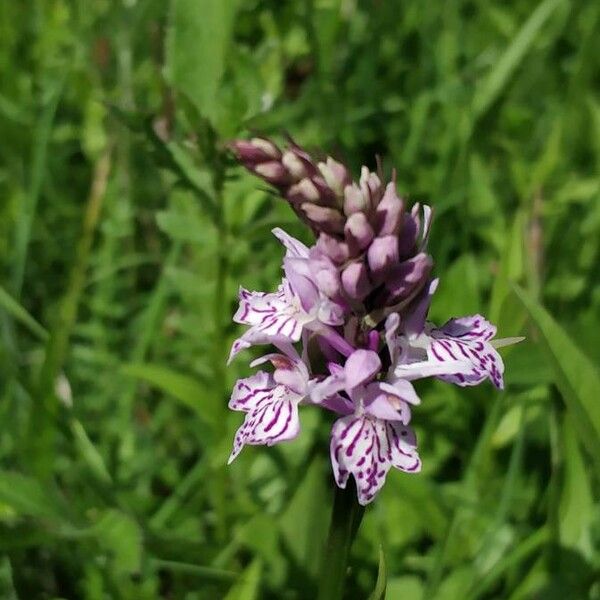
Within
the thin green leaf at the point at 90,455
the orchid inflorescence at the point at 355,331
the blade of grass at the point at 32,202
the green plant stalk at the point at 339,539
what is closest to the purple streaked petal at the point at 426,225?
the orchid inflorescence at the point at 355,331

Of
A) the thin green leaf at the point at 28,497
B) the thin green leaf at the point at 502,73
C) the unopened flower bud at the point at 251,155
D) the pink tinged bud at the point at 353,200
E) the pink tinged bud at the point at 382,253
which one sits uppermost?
the thin green leaf at the point at 502,73

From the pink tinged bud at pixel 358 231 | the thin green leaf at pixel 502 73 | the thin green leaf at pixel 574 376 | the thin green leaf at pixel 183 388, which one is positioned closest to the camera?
the pink tinged bud at pixel 358 231

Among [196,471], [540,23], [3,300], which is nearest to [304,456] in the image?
[196,471]

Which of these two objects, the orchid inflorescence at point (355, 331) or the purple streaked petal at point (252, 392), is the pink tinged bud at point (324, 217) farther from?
the purple streaked petal at point (252, 392)

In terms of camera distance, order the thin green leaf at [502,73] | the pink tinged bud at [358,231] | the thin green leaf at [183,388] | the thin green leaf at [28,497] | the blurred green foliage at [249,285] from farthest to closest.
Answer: the thin green leaf at [502,73], the thin green leaf at [183,388], the blurred green foliage at [249,285], the thin green leaf at [28,497], the pink tinged bud at [358,231]

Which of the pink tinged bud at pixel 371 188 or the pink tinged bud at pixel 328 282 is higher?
the pink tinged bud at pixel 371 188

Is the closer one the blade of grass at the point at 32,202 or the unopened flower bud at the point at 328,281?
the unopened flower bud at the point at 328,281

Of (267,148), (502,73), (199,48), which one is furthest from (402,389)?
(502,73)
